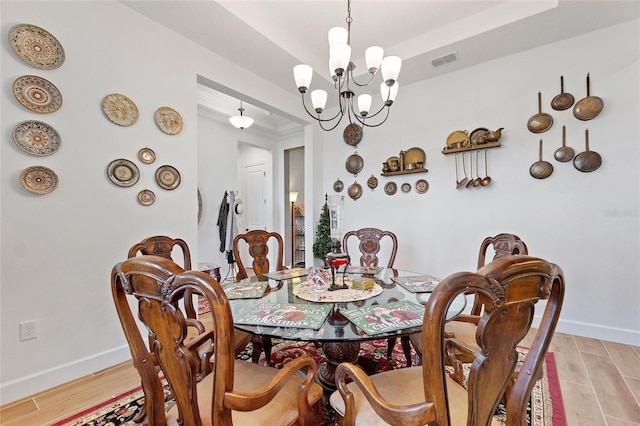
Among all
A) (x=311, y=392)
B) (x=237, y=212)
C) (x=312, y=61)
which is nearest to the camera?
(x=311, y=392)

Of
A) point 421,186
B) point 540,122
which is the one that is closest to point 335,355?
point 421,186

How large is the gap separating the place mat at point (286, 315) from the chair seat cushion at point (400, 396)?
0.30 meters

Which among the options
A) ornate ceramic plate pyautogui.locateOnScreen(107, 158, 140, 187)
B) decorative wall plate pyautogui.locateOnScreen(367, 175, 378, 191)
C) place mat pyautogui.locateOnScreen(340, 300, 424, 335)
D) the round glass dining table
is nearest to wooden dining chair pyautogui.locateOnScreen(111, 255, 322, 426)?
the round glass dining table

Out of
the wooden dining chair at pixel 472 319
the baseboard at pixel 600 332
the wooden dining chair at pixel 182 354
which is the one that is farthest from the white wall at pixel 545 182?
the wooden dining chair at pixel 182 354

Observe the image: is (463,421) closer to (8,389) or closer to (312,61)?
(8,389)

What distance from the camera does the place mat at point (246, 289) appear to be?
161 centimetres

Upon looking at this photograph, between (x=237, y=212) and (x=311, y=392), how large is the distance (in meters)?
4.56

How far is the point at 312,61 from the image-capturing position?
128 inches

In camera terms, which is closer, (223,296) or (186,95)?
(223,296)

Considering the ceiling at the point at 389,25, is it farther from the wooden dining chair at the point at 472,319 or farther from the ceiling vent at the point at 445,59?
the wooden dining chair at the point at 472,319

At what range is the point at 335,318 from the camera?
49.7 inches

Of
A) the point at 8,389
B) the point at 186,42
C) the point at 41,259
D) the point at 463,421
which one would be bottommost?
the point at 8,389

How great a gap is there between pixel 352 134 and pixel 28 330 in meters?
3.78

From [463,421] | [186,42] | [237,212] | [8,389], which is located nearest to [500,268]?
[463,421]
